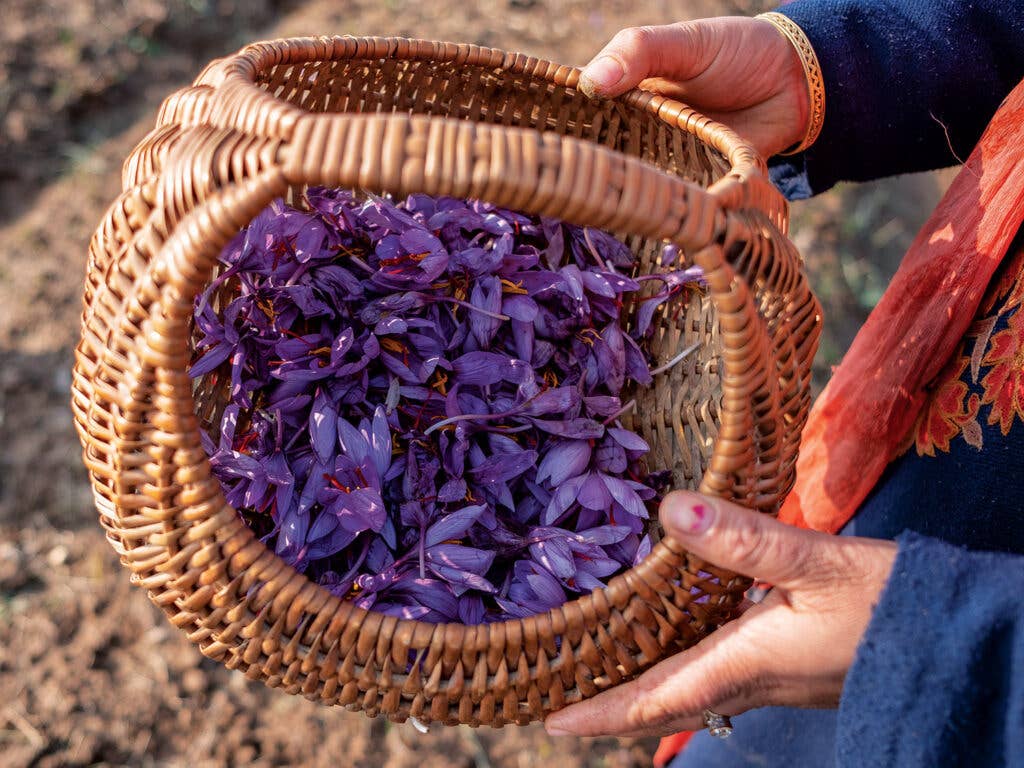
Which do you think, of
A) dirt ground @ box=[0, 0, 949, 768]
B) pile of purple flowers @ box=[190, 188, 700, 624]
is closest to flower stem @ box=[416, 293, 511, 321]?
pile of purple flowers @ box=[190, 188, 700, 624]

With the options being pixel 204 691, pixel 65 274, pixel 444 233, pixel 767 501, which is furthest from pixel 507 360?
pixel 65 274

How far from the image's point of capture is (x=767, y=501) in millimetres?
847

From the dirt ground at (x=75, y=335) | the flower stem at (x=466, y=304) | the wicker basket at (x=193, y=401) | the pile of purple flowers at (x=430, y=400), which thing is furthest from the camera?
the dirt ground at (x=75, y=335)

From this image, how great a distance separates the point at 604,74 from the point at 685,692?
718 millimetres

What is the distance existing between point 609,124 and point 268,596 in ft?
2.53

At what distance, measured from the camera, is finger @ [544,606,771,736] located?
32.9 inches

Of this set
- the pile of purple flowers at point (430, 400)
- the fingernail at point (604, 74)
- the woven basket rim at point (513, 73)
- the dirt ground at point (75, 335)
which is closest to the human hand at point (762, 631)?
the pile of purple flowers at point (430, 400)

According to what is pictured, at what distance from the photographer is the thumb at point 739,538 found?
2.48 feet

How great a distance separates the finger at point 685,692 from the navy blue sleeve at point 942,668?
5.3 inches

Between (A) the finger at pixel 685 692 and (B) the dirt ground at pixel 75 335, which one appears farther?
(B) the dirt ground at pixel 75 335

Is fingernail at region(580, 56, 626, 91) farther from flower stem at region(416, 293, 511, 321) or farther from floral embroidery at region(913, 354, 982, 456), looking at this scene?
floral embroidery at region(913, 354, 982, 456)

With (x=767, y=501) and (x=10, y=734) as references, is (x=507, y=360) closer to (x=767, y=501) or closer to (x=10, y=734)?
(x=767, y=501)

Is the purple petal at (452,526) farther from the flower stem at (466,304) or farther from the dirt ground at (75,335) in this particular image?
the dirt ground at (75,335)

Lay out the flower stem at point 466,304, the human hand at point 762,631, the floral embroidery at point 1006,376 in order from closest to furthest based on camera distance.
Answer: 1. the human hand at point 762,631
2. the floral embroidery at point 1006,376
3. the flower stem at point 466,304
